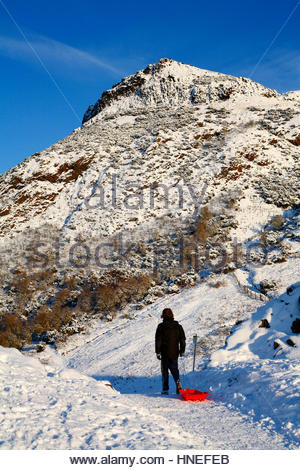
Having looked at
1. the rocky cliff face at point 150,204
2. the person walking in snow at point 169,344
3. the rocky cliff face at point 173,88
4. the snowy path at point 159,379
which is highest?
the rocky cliff face at point 173,88

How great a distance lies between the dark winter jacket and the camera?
757 cm

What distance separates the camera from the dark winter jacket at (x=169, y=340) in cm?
757

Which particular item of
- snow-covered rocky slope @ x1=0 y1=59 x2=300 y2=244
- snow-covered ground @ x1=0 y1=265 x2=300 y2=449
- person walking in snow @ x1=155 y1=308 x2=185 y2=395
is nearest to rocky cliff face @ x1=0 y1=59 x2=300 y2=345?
snow-covered rocky slope @ x1=0 y1=59 x2=300 y2=244

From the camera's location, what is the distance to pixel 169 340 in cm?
757

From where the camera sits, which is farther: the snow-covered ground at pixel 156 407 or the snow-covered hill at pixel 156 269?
the snow-covered hill at pixel 156 269

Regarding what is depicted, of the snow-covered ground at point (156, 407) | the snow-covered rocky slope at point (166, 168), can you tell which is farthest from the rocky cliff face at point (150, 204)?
the snow-covered ground at point (156, 407)

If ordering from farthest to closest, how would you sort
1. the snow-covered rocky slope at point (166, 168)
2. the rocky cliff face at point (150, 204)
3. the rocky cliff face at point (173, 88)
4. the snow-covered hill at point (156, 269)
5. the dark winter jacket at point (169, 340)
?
the rocky cliff face at point (173, 88)
the snow-covered rocky slope at point (166, 168)
the rocky cliff face at point (150, 204)
the dark winter jacket at point (169, 340)
the snow-covered hill at point (156, 269)

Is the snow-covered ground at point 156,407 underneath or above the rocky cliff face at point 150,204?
underneath

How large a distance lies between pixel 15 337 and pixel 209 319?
10.5 metres

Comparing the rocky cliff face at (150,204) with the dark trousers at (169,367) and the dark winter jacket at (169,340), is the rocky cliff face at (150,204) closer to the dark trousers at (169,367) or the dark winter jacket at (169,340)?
the dark trousers at (169,367)

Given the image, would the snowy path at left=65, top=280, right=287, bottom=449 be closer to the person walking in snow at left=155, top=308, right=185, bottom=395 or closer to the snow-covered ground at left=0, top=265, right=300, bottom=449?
the snow-covered ground at left=0, top=265, right=300, bottom=449

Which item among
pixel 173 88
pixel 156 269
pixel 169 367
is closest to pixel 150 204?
pixel 156 269

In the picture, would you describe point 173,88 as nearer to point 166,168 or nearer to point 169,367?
point 166,168

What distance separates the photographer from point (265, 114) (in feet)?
142
